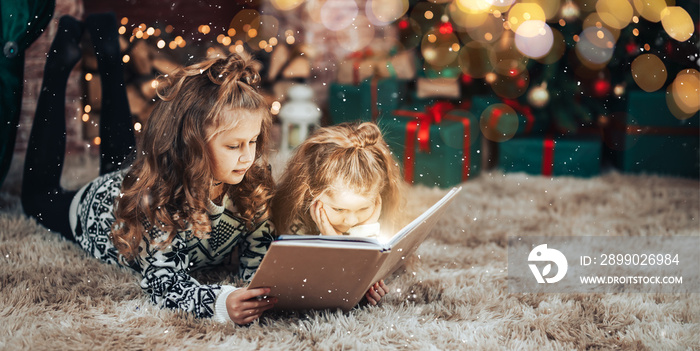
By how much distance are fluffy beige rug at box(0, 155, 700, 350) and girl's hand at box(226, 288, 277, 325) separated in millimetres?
19

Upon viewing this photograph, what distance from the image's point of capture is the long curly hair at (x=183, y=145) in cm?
78

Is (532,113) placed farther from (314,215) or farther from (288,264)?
(288,264)

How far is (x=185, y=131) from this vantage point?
2.59ft

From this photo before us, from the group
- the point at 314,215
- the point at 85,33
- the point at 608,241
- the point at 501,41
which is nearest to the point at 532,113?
the point at 501,41

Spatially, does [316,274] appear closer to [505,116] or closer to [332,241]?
[332,241]

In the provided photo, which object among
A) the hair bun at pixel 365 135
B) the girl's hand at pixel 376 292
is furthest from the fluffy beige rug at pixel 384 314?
the hair bun at pixel 365 135

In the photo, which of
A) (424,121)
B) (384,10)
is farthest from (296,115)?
(384,10)

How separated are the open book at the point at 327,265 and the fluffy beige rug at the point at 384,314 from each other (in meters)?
0.04

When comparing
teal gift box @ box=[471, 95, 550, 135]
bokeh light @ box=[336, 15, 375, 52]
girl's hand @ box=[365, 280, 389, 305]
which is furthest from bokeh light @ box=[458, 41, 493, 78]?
girl's hand @ box=[365, 280, 389, 305]

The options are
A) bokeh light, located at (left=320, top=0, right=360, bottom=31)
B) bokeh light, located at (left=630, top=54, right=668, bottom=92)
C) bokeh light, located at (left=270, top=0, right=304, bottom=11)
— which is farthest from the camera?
bokeh light, located at (left=320, top=0, right=360, bottom=31)

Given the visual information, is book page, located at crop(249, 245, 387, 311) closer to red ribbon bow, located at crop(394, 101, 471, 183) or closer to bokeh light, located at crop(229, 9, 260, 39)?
red ribbon bow, located at crop(394, 101, 471, 183)

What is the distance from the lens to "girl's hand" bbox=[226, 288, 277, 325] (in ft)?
2.49

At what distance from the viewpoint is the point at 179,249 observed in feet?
2.77

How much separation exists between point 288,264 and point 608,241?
0.83 meters
